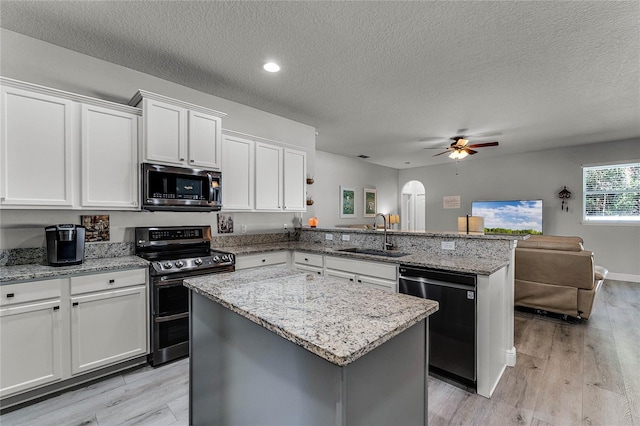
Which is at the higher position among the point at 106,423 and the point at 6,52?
the point at 6,52

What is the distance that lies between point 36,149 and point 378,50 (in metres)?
2.87

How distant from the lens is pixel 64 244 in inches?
91.7

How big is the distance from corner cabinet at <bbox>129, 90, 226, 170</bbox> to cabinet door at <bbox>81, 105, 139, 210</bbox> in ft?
0.42

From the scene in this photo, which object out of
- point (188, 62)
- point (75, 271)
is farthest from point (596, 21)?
point (75, 271)

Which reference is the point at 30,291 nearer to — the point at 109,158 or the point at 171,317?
the point at 171,317

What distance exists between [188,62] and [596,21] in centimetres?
340

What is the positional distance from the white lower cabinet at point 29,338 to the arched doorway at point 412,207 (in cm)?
858

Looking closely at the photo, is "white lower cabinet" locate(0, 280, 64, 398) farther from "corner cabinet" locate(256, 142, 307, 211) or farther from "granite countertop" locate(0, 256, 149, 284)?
"corner cabinet" locate(256, 142, 307, 211)

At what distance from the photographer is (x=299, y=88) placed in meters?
3.46

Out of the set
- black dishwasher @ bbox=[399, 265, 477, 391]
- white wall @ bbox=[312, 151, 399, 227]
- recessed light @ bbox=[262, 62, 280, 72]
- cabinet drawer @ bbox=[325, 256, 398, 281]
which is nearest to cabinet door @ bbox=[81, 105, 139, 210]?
recessed light @ bbox=[262, 62, 280, 72]

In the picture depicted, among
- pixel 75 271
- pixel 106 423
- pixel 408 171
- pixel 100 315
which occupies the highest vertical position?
pixel 408 171

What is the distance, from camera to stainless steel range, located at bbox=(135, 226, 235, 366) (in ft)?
8.44

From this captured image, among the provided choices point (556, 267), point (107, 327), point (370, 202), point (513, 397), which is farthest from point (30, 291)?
point (370, 202)

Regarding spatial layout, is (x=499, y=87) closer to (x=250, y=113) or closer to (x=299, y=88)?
(x=299, y=88)
